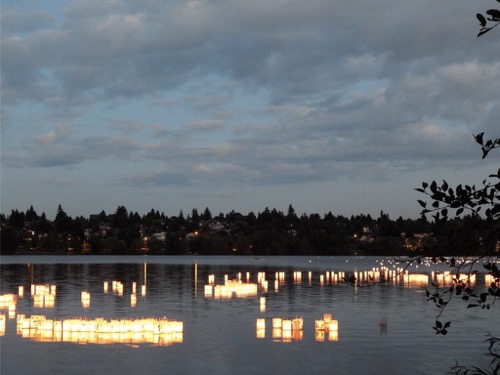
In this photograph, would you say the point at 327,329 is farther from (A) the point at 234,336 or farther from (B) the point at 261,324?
(A) the point at 234,336

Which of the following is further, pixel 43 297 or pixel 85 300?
pixel 43 297

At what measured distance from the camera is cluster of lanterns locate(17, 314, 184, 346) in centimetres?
4034

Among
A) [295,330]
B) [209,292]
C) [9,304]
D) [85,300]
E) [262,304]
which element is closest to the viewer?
[295,330]

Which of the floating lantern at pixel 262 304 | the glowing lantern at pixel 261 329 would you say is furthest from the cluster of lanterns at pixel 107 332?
the floating lantern at pixel 262 304

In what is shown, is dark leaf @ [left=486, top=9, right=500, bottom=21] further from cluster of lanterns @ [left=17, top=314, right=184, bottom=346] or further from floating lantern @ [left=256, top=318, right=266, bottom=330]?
floating lantern @ [left=256, top=318, right=266, bottom=330]

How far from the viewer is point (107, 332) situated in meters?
42.2

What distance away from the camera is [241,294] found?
7500cm

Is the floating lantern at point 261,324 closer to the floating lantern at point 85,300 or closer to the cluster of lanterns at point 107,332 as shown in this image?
the cluster of lanterns at point 107,332

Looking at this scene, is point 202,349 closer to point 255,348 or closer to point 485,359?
point 255,348

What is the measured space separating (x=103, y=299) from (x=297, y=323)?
27.7 meters

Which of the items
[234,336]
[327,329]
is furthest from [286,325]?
[234,336]

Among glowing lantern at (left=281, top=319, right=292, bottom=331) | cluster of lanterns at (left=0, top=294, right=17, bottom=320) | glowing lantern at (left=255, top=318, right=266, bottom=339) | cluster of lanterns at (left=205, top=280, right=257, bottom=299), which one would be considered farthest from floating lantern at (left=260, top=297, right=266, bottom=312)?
cluster of lanterns at (left=0, top=294, right=17, bottom=320)

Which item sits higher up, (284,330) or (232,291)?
(284,330)

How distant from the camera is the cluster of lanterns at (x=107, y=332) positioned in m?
40.3
